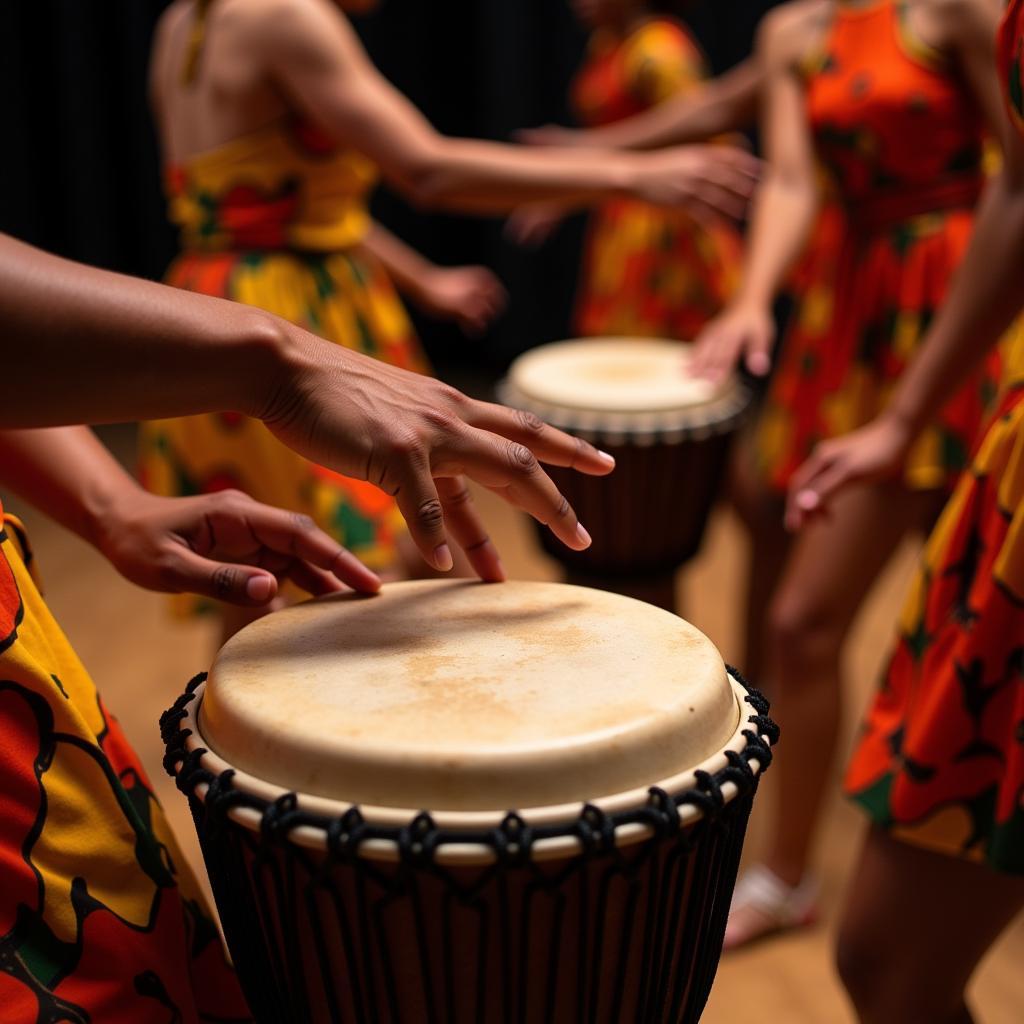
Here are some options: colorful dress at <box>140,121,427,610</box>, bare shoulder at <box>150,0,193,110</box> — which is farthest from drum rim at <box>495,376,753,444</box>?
bare shoulder at <box>150,0,193,110</box>

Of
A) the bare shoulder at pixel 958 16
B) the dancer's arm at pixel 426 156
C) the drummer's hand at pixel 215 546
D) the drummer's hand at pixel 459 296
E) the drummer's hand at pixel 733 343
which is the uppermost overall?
the bare shoulder at pixel 958 16

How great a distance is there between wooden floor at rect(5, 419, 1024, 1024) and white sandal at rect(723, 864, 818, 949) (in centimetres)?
2

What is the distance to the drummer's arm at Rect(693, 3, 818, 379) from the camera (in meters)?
1.98

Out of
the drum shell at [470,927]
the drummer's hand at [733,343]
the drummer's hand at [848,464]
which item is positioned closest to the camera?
the drum shell at [470,927]

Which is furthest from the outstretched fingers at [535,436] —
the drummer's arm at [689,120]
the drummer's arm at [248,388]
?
the drummer's arm at [689,120]

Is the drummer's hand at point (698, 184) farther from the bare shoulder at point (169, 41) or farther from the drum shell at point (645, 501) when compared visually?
the bare shoulder at point (169, 41)

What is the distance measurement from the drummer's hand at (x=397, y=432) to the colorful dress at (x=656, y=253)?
2075 mm

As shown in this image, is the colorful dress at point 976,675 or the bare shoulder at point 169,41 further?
the bare shoulder at point 169,41

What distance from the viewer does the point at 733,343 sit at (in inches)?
77.5

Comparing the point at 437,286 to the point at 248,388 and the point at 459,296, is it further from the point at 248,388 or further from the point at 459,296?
the point at 248,388

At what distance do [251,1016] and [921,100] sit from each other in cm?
151

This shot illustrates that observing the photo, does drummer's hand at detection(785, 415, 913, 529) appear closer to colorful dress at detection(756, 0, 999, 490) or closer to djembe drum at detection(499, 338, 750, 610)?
colorful dress at detection(756, 0, 999, 490)

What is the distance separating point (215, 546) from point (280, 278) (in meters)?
0.99

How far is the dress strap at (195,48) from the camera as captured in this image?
1.85m
